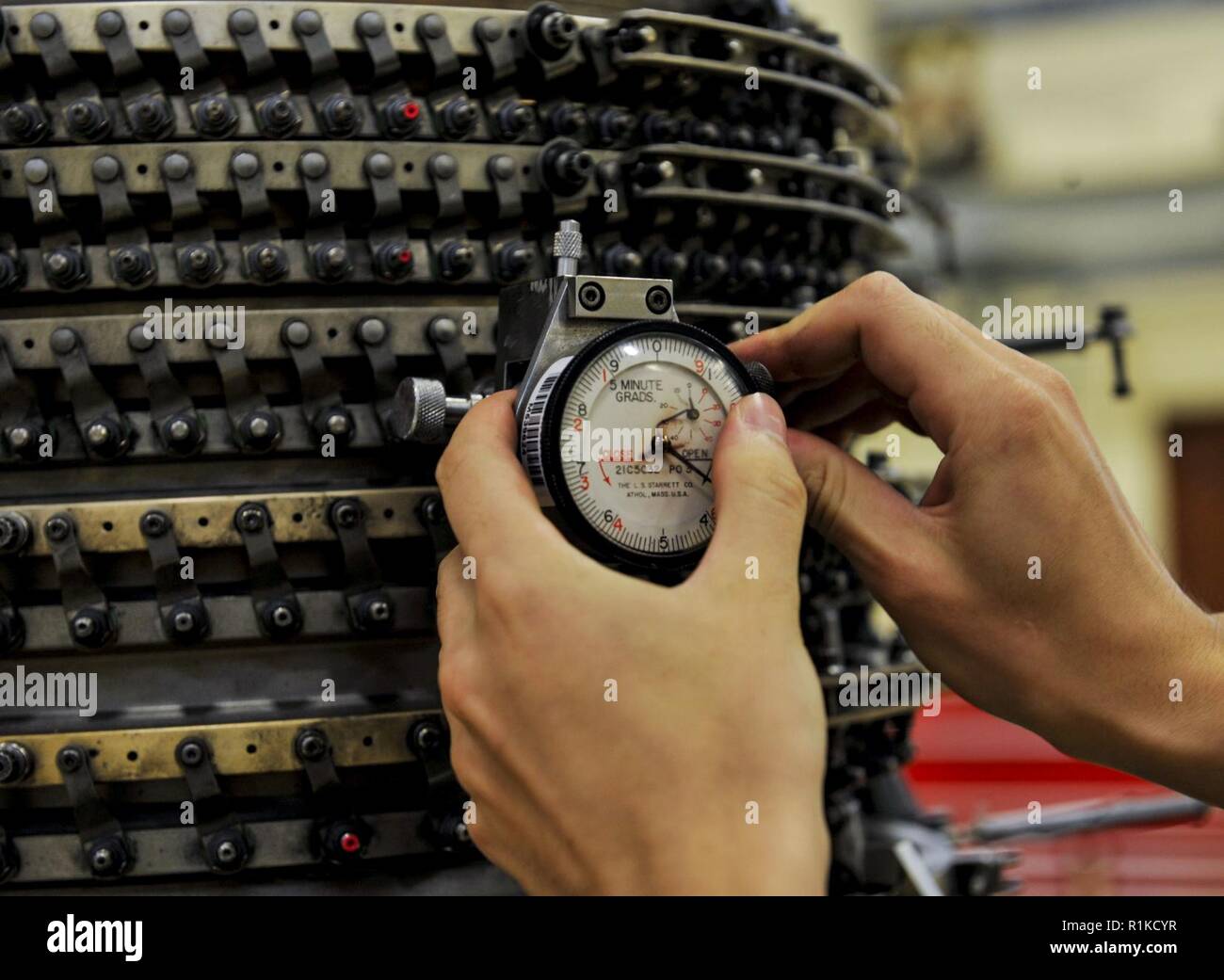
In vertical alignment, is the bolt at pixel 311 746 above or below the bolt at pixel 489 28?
below

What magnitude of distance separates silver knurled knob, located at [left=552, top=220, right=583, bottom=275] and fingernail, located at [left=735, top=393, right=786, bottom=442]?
0.15 m

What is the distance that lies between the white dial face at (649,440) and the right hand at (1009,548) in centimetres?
9

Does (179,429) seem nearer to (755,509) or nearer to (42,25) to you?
(42,25)

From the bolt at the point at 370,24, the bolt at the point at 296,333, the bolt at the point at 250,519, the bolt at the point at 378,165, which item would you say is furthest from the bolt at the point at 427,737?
the bolt at the point at 370,24

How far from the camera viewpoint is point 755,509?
718 millimetres

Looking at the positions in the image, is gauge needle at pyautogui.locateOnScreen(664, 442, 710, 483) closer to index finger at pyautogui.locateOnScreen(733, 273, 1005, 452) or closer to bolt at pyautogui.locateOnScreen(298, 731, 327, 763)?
index finger at pyautogui.locateOnScreen(733, 273, 1005, 452)

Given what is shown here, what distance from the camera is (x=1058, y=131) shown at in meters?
6.50

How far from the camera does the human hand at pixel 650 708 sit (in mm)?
667

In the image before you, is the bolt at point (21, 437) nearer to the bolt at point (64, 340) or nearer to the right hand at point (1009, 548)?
the bolt at point (64, 340)

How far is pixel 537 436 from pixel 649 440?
7 centimetres

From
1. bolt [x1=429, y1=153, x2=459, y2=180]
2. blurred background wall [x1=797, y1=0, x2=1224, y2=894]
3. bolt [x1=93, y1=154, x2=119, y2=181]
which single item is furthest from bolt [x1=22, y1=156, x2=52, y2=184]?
blurred background wall [x1=797, y1=0, x2=1224, y2=894]

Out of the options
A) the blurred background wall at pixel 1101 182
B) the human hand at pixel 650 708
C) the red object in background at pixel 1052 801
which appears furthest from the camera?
the blurred background wall at pixel 1101 182

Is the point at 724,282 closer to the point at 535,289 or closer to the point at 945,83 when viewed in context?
the point at 535,289

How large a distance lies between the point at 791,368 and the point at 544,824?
401 millimetres
